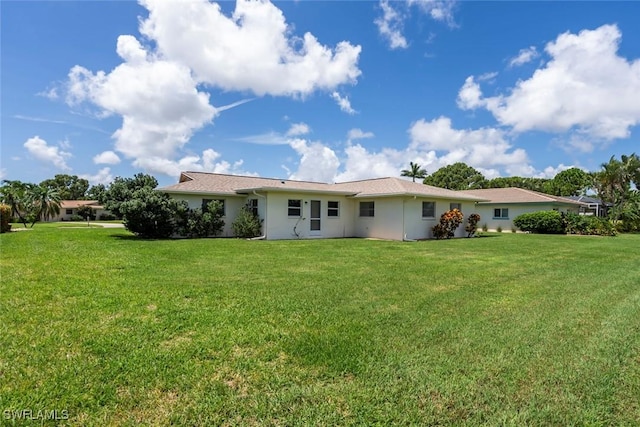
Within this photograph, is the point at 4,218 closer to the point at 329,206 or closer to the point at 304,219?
the point at 304,219

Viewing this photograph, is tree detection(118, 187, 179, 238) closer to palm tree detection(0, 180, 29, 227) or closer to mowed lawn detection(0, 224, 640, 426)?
mowed lawn detection(0, 224, 640, 426)

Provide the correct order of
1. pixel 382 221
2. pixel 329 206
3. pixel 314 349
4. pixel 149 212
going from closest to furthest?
pixel 314 349 → pixel 149 212 → pixel 382 221 → pixel 329 206

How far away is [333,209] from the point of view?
19125 millimetres

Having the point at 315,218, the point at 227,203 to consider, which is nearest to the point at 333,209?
the point at 315,218

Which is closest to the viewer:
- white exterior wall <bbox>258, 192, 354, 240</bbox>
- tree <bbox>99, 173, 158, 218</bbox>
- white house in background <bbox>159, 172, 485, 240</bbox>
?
tree <bbox>99, 173, 158, 218</bbox>

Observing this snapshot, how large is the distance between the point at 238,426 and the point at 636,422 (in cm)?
298

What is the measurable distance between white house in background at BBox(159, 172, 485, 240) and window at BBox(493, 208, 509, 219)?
33.9 ft

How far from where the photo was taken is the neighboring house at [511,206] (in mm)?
26828

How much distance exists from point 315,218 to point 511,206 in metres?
18.5

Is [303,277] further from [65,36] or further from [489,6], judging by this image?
[489,6]

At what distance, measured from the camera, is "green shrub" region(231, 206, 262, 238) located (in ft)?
55.8

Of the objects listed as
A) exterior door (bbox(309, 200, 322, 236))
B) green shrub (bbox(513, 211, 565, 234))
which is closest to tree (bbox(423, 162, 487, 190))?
green shrub (bbox(513, 211, 565, 234))

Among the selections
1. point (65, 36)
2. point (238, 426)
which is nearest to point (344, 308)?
point (238, 426)

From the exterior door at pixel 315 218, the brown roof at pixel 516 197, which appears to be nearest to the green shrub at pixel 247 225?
the exterior door at pixel 315 218
